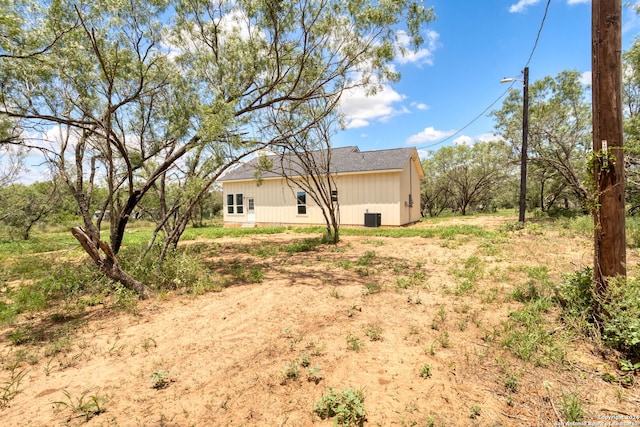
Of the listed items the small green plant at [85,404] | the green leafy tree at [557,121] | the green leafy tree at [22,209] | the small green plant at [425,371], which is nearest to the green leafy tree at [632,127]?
the green leafy tree at [557,121]

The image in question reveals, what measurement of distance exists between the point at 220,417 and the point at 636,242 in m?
10.3

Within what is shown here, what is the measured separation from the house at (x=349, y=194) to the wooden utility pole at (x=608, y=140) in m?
11.8

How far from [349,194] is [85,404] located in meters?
15.0

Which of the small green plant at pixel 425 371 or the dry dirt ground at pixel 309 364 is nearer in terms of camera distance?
the dry dirt ground at pixel 309 364

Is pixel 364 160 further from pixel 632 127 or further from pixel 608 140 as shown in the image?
pixel 608 140

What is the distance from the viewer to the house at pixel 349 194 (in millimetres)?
15727

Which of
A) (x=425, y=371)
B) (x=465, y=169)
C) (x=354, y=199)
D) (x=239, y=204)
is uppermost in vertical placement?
(x=465, y=169)

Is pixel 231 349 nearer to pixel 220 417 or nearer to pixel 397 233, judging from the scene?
pixel 220 417

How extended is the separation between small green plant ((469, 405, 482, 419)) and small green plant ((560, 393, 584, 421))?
56 cm

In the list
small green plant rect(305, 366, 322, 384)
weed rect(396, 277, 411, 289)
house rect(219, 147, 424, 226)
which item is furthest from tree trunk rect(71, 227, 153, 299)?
house rect(219, 147, 424, 226)

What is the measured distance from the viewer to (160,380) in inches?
102

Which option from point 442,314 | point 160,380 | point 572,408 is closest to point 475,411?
point 572,408

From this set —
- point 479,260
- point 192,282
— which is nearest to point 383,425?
point 192,282

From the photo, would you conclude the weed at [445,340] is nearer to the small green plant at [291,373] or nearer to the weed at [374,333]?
the weed at [374,333]
